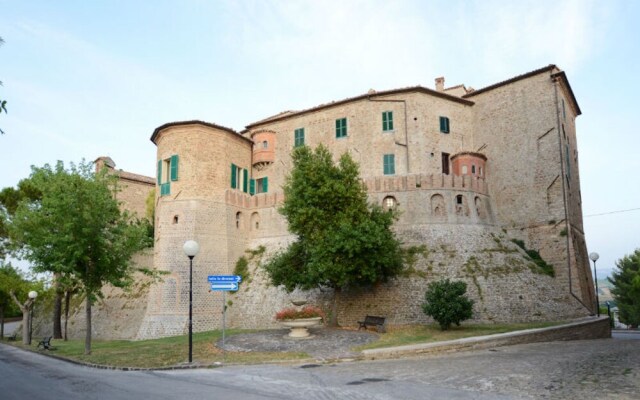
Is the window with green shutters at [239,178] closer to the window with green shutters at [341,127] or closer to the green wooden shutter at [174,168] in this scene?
the green wooden shutter at [174,168]

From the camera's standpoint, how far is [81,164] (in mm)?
20078

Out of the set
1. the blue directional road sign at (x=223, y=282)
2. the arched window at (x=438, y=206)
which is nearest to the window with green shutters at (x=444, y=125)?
the arched window at (x=438, y=206)

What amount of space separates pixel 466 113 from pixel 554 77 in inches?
257

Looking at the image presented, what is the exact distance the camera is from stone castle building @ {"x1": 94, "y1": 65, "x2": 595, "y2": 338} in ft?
84.6

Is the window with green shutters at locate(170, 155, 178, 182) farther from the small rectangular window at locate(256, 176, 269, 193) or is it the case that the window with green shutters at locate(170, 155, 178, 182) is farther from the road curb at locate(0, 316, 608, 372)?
the road curb at locate(0, 316, 608, 372)

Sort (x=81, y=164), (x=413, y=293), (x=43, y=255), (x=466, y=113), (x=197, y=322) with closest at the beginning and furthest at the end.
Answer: (x=43, y=255), (x=81, y=164), (x=413, y=293), (x=197, y=322), (x=466, y=113)

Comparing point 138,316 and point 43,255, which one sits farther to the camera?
point 138,316

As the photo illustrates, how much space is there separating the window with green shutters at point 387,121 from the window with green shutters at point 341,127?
2.88 metres

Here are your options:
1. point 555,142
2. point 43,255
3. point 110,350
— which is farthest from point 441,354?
point 555,142

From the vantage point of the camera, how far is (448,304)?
772 inches

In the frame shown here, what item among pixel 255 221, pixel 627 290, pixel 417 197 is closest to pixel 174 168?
pixel 255 221

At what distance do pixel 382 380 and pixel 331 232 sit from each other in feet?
38.0

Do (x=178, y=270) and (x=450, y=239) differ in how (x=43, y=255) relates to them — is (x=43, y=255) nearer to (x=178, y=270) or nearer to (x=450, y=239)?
(x=178, y=270)

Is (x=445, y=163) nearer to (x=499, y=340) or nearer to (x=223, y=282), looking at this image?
(x=499, y=340)
